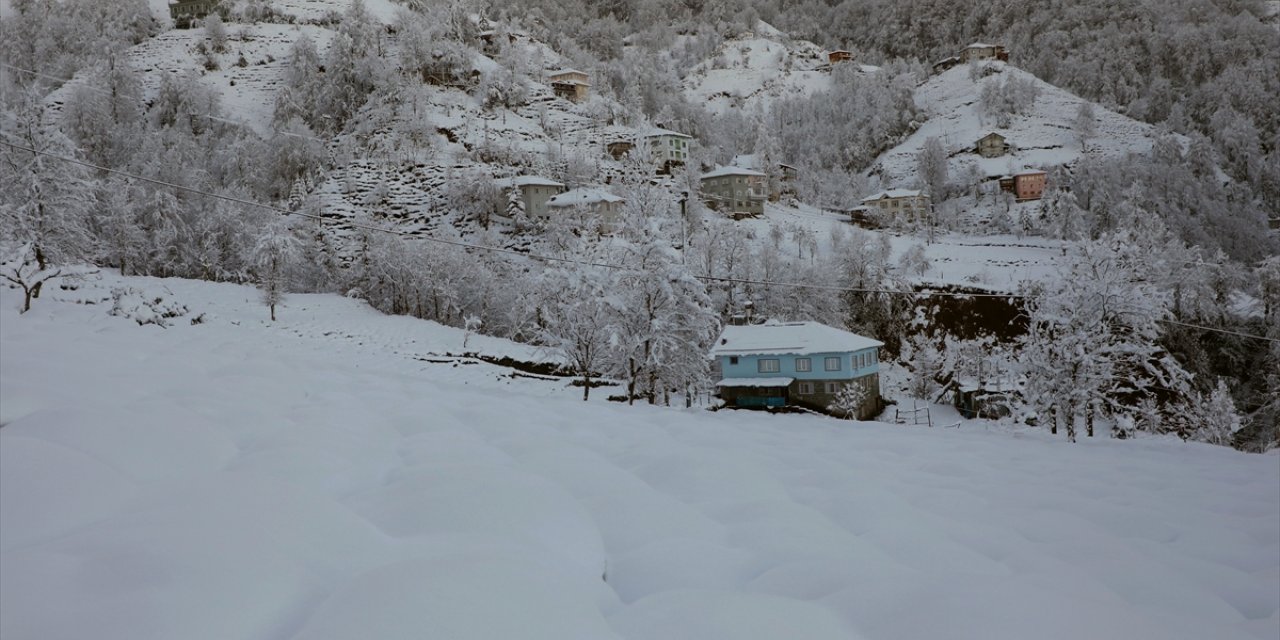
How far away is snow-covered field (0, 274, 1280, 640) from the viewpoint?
5.68 ft

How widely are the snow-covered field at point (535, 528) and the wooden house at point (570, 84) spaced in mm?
83118

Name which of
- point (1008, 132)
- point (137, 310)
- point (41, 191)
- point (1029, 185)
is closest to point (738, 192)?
point (1029, 185)

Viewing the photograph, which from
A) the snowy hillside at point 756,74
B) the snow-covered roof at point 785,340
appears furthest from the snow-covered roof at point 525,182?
the snowy hillside at point 756,74

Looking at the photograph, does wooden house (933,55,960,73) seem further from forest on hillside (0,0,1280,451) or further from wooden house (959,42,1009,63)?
forest on hillside (0,0,1280,451)

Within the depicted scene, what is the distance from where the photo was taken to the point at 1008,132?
95.1 m

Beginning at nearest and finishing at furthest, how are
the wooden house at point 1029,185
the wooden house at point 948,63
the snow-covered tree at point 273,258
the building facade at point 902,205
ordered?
the snow-covered tree at point 273,258 → the building facade at point 902,205 → the wooden house at point 1029,185 → the wooden house at point 948,63

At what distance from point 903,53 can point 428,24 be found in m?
128

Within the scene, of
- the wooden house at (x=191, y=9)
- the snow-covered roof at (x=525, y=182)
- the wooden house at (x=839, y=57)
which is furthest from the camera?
the wooden house at (x=839, y=57)

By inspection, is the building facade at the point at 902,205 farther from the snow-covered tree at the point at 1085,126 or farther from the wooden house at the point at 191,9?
the wooden house at the point at 191,9

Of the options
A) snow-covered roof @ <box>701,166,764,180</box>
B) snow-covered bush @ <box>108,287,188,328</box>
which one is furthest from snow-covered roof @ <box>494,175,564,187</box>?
snow-covered bush @ <box>108,287,188,328</box>

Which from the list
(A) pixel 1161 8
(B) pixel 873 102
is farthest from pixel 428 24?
(A) pixel 1161 8

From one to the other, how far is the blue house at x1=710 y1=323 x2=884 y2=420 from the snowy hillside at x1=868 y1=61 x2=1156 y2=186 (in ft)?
226

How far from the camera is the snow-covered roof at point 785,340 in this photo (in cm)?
3144

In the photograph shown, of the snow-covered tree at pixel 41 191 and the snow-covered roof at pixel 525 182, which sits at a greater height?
→ the snow-covered roof at pixel 525 182
